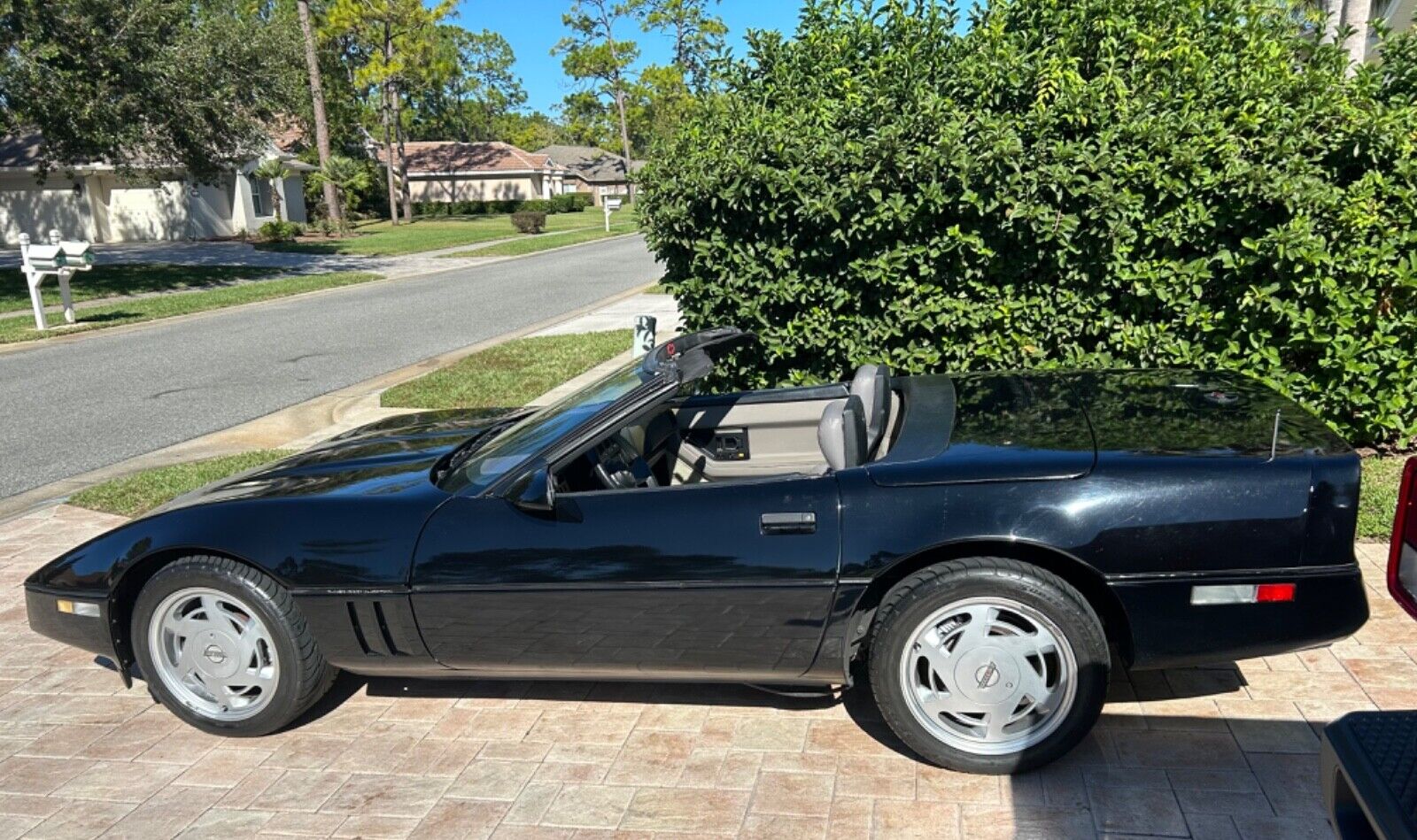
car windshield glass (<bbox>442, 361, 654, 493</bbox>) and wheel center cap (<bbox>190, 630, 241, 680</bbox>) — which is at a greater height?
car windshield glass (<bbox>442, 361, 654, 493</bbox>)

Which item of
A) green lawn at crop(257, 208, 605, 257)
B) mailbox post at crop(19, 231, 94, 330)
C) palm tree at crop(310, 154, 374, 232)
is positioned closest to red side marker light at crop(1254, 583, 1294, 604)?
mailbox post at crop(19, 231, 94, 330)

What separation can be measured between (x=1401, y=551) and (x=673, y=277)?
15.9ft

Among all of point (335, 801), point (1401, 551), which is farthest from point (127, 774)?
point (1401, 551)

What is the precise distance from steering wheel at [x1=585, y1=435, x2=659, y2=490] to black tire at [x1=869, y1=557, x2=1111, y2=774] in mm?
1006

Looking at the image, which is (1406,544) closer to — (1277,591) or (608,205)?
(1277,591)

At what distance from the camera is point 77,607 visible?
384 centimetres

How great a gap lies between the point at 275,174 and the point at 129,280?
1806 cm

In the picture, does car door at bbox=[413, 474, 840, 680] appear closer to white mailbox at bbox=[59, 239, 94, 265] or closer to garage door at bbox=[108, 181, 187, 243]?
white mailbox at bbox=[59, 239, 94, 265]

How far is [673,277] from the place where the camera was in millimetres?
6730

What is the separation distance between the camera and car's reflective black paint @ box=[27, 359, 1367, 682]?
304cm

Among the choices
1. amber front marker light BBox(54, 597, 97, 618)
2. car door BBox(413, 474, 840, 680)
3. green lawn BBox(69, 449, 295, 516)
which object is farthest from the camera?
green lawn BBox(69, 449, 295, 516)

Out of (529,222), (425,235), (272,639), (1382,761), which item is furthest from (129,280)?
(1382,761)

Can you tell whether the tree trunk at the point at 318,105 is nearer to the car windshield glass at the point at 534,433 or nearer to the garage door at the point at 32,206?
the garage door at the point at 32,206

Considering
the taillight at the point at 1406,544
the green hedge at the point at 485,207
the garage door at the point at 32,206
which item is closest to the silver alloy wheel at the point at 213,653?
the taillight at the point at 1406,544
